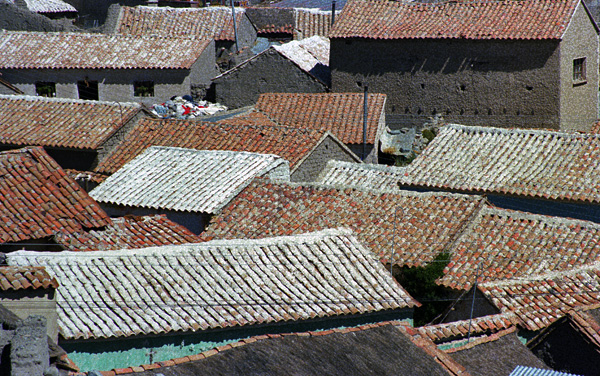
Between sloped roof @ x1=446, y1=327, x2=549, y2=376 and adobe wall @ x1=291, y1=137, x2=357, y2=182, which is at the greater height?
adobe wall @ x1=291, y1=137, x2=357, y2=182

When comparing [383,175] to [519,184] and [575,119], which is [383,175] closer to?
[519,184]

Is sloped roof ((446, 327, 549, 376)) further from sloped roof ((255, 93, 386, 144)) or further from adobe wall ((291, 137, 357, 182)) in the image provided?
sloped roof ((255, 93, 386, 144))

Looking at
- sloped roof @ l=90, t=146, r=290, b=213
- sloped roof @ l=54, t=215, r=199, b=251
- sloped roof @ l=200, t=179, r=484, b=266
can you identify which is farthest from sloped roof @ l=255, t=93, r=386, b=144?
sloped roof @ l=54, t=215, r=199, b=251

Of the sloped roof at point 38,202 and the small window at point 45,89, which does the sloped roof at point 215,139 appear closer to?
the sloped roof at point 38,202

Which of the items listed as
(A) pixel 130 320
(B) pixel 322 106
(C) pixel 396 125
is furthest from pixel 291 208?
(C) pixel 396 125

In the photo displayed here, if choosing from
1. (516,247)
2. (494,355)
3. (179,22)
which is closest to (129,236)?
(494,355)

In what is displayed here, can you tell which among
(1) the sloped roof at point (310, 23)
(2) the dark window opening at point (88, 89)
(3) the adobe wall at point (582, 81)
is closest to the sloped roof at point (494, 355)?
(3) the adobe wall at point (582, 81)
